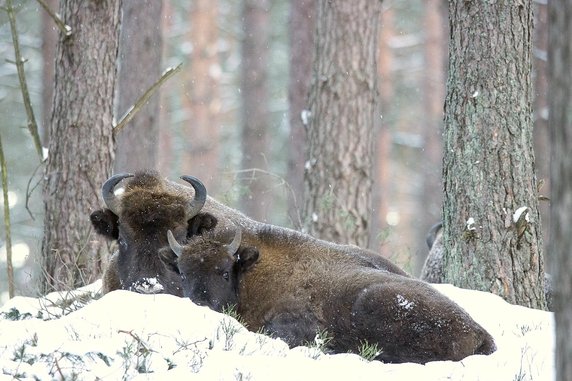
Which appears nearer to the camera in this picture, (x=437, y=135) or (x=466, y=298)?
(x=466, y=298)

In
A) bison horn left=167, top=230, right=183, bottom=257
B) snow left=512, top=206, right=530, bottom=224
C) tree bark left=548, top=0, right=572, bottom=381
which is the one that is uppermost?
tree bark left=548, top=0, right=572, bottom=381

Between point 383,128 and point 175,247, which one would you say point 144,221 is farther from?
point 383,128

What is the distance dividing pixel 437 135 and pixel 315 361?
83.2ft

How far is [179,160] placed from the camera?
1431 inches

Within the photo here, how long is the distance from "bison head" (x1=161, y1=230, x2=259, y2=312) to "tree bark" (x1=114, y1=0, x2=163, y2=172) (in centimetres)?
711

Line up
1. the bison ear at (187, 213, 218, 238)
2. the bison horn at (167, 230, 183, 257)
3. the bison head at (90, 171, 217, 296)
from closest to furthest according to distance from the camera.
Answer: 1. the bison horn at (167, 230, 183, 257)
2. the bison head at (90, 171, 217, 296)
3. the bison ear at (187, 213, 218, 238)

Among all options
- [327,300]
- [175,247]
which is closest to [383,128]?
[175,247]

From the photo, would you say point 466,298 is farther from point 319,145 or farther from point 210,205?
point 319,145

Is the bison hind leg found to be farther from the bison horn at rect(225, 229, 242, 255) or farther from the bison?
the bison horn at rect(225, 229, 242, 255)

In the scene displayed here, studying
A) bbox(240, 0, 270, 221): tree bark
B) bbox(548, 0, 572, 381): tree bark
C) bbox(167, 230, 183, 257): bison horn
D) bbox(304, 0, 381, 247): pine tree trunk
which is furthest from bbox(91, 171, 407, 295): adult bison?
bbox(240, 0, 270, 221): tree bark

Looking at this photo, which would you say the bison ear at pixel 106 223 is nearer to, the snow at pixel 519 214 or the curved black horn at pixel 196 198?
the curved black horn at pixel 196 198

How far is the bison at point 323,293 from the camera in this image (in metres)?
6.98

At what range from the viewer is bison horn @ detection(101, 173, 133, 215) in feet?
29.8

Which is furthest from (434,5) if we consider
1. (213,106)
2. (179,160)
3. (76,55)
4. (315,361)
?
(315,361)
